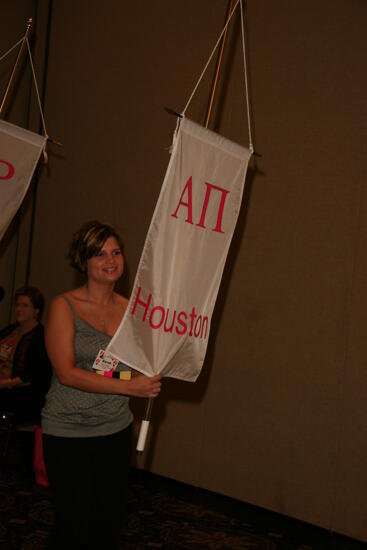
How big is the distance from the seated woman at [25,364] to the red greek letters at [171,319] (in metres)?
2.03

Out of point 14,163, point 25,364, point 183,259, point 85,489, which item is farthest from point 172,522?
point 14,163

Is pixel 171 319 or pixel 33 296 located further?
pixel 33 296

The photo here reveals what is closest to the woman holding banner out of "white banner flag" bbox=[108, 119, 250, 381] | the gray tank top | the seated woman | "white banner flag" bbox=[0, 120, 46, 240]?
the gray tank top

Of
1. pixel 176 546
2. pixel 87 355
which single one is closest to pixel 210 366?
pixel 176 546

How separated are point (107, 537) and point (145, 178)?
10.2 ft

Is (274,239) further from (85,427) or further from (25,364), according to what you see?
(85,427)

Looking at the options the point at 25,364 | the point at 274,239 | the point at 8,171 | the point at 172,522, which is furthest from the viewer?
the point at 25,364

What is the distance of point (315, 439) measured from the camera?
409cm

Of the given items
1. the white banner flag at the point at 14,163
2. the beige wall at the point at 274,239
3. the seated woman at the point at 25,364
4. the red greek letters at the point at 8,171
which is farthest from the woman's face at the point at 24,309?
the red greek letters at the point at 8,171

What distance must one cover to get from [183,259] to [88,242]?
363 mm

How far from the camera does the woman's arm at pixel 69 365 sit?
2.36 m

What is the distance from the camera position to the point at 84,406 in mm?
2393

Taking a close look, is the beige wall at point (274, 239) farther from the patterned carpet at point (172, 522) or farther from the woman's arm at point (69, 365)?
the woman's arm at point (69, 365)

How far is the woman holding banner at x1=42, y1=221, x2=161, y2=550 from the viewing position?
7.63 ft
